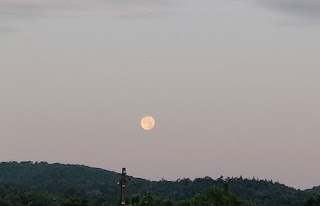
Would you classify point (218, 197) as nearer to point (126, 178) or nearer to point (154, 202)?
point (154, 202)

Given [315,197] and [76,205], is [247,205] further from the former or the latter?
[76,205]

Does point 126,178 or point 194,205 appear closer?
point 126,178

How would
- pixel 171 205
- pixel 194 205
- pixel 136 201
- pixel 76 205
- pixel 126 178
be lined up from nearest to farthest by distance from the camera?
pixel 126 178 → pixel 194 205 → pixel 171 205 → pixel 136 201 → pixel 76 205

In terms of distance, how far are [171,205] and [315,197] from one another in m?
33.1

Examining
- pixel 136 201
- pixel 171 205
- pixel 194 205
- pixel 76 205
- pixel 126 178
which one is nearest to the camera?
pixel 126 178

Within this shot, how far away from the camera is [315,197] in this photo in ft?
485

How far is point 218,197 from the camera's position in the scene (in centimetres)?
10681

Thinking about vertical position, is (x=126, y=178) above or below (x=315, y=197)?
below

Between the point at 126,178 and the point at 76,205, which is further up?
the point at 76,205

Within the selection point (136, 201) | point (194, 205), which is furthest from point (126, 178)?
point (136, 201)

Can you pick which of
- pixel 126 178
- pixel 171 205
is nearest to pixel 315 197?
pixel 171 205

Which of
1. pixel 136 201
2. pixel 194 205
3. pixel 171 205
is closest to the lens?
pixel 194 205

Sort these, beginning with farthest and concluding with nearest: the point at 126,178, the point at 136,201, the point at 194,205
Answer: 1. the point at 136,201
2. the point at 194,205
3. the point at 126,178

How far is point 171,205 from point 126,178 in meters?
67.1
